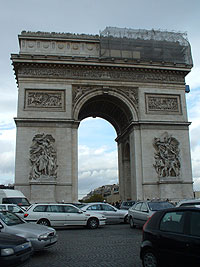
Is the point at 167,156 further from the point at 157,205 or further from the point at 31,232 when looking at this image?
the point at 31,232

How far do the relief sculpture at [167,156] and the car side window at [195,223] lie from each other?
22.0 m

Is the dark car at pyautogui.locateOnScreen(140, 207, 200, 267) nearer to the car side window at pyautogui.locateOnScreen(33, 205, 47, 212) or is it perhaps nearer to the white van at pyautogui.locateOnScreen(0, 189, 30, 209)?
the car side window at pyautogui.locateOnScreen(33, 205, 47, 212)

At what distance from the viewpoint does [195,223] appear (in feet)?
18.7

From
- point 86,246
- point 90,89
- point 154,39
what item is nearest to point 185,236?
point 86,246

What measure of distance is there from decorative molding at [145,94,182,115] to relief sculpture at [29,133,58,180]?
32.9ft

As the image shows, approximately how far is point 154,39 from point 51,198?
19721 mm

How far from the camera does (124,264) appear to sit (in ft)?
25.0

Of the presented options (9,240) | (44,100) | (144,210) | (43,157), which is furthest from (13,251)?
(44,100)

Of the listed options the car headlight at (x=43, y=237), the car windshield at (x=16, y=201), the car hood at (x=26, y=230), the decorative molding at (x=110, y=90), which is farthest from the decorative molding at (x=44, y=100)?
the car headlight at (x=43, y=237)

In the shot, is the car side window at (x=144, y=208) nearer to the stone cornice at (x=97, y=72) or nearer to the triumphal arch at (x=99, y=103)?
the triumphal arch at (x=99, y=103)

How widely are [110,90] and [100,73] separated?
1.94 metres

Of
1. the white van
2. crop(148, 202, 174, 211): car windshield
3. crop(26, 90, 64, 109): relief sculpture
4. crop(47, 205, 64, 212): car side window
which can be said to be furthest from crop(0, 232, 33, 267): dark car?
crop(26, 90, 64, 109): relief sculpture

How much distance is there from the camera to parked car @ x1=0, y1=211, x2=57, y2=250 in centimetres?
852

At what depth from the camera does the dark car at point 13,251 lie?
5.80 meters
